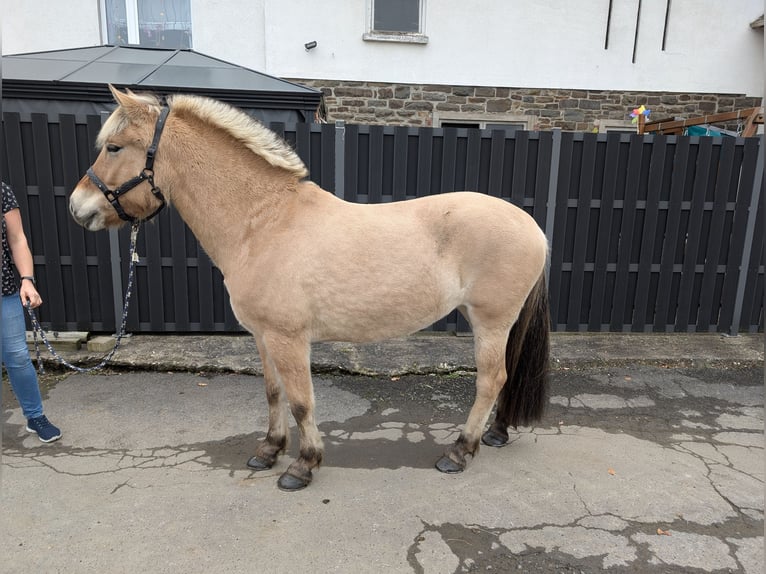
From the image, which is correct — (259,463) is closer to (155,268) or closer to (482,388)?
(482,388)

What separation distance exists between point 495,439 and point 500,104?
24.3 feet

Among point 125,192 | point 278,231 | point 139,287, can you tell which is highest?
point 125,192

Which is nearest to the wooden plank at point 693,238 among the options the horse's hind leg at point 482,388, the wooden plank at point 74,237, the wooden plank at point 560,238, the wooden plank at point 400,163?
the wooden plank at point 560,238

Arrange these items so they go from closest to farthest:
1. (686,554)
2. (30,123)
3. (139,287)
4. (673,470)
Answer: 1. (686,554)
2. (673,470)
3. (30,123)
4. (139,287)

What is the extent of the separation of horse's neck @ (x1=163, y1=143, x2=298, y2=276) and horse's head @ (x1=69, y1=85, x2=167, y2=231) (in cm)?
17

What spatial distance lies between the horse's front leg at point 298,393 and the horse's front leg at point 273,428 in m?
0.13

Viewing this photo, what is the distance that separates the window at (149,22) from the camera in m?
8.51

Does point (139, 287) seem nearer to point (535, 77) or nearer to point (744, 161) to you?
point (744, 161)

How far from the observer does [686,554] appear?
2.30 m

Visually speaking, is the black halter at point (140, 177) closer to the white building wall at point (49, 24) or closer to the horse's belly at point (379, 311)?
the horse's belly at point (379, 311)

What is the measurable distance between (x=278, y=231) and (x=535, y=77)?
315 inches

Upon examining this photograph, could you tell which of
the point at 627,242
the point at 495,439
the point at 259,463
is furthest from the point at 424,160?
the point at 259,463

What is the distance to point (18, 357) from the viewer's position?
9.94ft

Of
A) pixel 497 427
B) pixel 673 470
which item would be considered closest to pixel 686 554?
pixel 673 470
